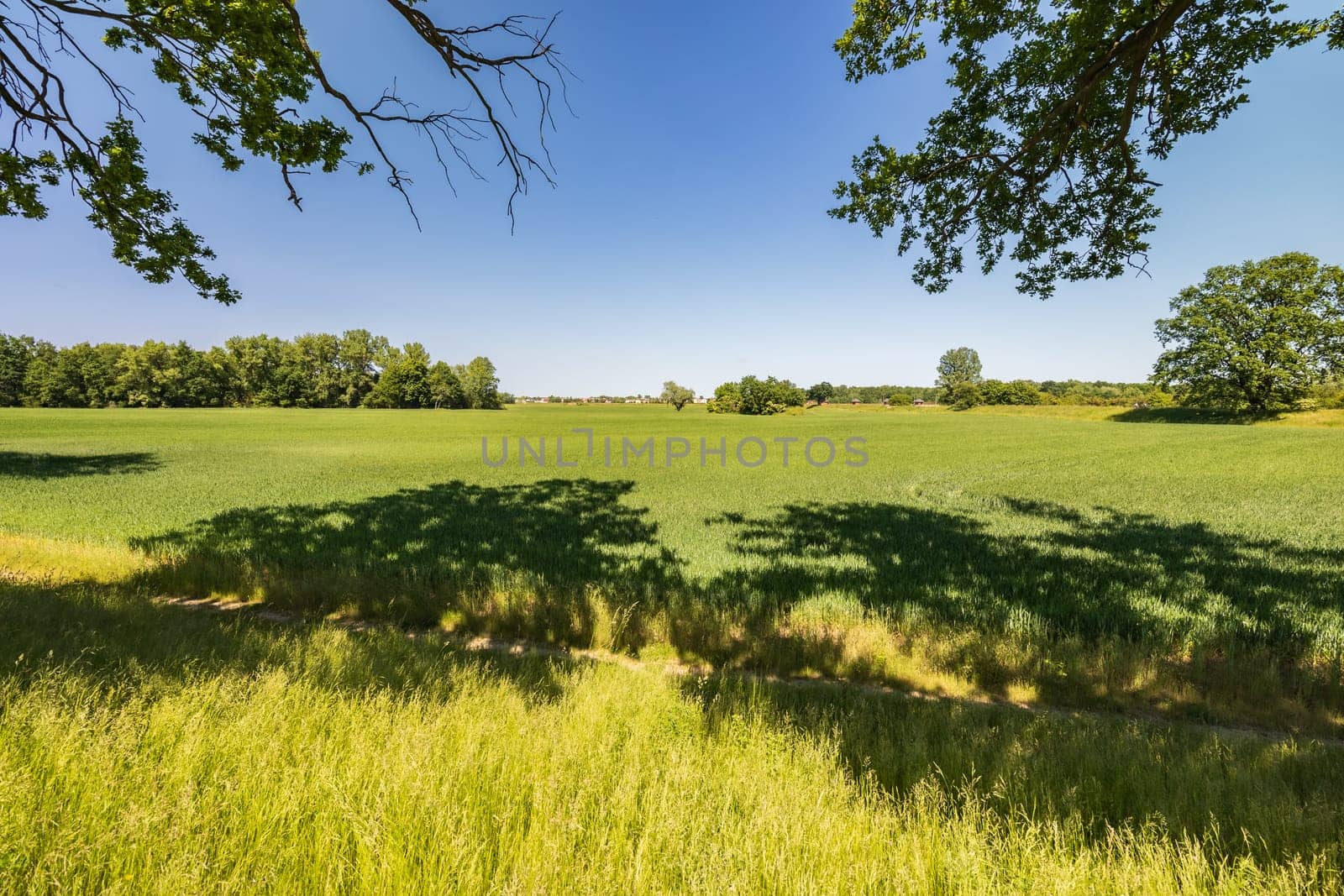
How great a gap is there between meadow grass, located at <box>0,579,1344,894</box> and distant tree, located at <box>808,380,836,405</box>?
176 metres

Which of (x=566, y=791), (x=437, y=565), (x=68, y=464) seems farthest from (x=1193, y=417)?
(x=68, y=464)

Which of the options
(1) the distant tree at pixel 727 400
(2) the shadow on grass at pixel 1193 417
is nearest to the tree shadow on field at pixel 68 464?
(1) the distant tree at pixel 727 400

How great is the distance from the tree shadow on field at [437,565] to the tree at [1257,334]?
90.2 metres

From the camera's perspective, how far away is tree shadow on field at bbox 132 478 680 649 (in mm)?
6770

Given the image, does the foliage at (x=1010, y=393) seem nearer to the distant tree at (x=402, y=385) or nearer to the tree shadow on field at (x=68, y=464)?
the distant tree at (x=402, y=385)

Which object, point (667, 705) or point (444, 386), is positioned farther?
point (444, 386)

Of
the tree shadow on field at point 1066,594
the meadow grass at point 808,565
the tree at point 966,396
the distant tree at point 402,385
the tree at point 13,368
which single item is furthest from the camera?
the tree at point 966,396

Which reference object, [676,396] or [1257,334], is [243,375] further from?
[1257,334]

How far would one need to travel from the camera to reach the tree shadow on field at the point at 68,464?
753 inches

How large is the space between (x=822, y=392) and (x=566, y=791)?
18669 cm

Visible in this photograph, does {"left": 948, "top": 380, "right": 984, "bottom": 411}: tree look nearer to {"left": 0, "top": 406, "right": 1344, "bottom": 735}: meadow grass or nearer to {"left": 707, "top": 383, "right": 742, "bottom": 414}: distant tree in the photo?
{"left": 707, "top": 383, "right": 742, "bottom": 414}: distant tree

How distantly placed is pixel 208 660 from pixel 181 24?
843 cm

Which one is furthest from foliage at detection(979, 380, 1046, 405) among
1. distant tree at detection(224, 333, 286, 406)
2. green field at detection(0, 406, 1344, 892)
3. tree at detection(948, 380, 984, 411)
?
distant tree at detection(224, 333, 286, 406)

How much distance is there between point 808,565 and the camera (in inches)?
355
